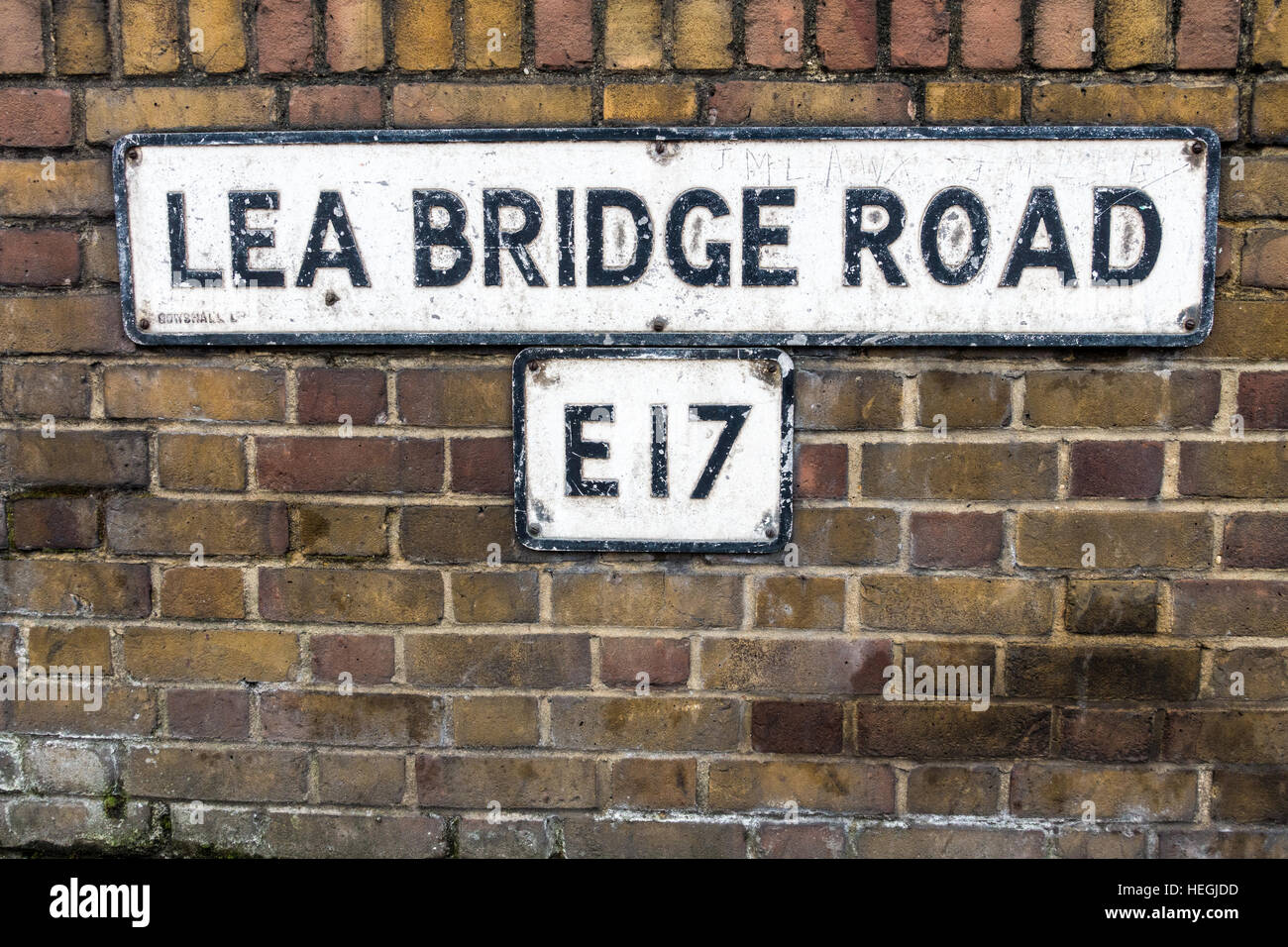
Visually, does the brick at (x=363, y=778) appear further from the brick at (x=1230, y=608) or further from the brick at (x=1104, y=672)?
the brick at (x=1230, y=608)

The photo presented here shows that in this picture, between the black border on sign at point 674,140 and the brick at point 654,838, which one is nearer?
the black border on sign at point 674,140

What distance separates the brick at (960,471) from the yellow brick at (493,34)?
714 millimetres

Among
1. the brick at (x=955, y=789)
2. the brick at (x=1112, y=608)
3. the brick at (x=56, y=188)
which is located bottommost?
the brick at (x=955, y=789)

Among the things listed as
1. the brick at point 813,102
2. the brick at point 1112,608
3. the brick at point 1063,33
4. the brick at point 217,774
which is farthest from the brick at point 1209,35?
the brick at point 217,774

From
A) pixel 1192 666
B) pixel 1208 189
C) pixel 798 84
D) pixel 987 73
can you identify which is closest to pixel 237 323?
pixel 798 84

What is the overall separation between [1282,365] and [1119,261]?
0.27m

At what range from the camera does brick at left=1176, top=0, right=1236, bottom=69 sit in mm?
1078

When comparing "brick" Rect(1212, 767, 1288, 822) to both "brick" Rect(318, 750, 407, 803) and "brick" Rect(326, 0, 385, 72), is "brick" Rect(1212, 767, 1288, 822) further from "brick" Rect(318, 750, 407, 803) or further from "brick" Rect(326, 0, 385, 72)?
"brick" Rect(326, 0, 385, 72)

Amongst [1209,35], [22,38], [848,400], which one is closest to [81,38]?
[22,38]

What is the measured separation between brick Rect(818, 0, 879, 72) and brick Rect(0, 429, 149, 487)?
1.09 metres

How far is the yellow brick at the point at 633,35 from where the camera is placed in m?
1.10

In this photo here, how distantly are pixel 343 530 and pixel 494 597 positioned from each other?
0.24 metres

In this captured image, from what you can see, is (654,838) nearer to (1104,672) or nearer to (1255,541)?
(1104,672)

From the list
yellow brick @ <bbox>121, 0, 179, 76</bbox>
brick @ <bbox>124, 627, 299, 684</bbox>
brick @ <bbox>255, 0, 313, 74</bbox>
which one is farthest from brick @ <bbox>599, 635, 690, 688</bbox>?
yellow brick @ <bbox>121, 0, 179, 76</bbox>
